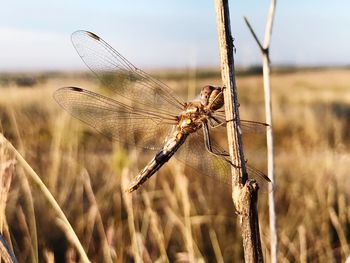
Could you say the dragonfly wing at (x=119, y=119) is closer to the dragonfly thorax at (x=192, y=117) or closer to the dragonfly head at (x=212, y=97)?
the dragonfly thorax at (x=192, y=117)

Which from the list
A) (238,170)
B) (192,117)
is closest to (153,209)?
(192,117)

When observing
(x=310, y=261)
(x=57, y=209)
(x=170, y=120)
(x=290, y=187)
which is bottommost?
(x=310, y=261)

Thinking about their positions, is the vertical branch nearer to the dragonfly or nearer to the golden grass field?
the dragonfly

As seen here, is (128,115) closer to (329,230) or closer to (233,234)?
(233,234)

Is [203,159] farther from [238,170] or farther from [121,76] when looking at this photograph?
[238,170]

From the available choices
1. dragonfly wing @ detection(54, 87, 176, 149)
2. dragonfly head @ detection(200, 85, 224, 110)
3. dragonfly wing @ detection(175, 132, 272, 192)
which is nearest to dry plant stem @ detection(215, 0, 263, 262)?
dragonfly head @ detection(200, 85, 224, 110)

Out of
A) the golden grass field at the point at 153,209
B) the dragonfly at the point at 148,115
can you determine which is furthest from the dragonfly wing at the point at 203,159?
the golden grass field at the point at 153,209

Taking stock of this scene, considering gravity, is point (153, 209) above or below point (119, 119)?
below

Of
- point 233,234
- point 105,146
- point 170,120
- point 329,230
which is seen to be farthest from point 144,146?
point 105,146
